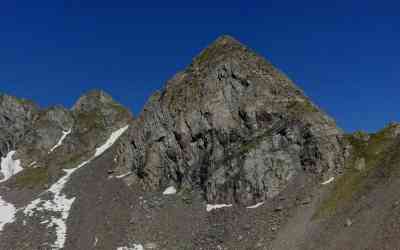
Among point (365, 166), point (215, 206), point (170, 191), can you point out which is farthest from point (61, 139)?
point (365, 166)

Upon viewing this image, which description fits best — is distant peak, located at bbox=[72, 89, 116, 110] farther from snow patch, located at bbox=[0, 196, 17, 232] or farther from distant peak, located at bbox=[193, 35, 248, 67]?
distant peak, located at bbox=[193, 35, 248, 67]

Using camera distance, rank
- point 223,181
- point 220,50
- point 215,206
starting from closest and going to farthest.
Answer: point 215,206, point 223,181, point 220,50

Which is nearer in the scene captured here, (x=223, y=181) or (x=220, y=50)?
(x=223, y=181)

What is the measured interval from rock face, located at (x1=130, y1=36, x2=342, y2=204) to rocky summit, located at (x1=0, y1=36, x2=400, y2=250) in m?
0.15

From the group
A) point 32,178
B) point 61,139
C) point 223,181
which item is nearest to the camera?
point 223,181

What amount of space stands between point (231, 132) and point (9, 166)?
55469 millimetres

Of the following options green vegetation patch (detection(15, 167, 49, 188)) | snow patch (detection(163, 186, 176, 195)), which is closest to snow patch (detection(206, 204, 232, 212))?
snow patch (detection(163, 186, 176, 195))

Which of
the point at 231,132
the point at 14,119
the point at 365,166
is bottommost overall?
the point at 365,166

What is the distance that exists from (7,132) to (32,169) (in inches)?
880

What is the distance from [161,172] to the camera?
5297 cm

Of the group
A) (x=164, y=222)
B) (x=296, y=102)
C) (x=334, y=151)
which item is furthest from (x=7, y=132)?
(x=334, y=151)

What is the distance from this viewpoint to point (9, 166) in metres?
83.1

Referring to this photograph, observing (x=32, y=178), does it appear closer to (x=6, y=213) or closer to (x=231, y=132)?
(x=6, y=213)

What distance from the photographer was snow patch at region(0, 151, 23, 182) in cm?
7946
